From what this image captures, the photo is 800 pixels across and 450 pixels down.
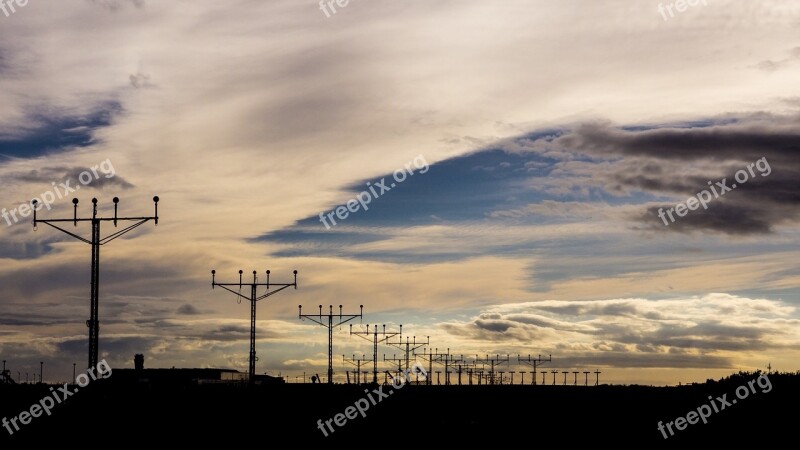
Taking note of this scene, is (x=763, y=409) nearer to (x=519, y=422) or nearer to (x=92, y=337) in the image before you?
(x=519, y=422)

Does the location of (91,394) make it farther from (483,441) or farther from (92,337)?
(483,441)

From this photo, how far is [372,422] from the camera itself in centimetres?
6794

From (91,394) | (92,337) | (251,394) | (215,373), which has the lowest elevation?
(215,373)

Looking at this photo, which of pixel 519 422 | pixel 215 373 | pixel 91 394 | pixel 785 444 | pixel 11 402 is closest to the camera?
pixel 785 444

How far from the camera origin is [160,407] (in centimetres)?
7800

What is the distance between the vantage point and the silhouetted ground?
53.6 meters

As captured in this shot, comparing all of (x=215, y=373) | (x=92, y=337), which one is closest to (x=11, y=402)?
(x=92, y=337)

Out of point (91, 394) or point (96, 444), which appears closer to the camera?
point (96, 444)

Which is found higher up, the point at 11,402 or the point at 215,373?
the point at 11,402

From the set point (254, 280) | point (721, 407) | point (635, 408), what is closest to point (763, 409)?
point (721, 407)

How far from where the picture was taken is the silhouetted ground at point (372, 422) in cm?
5356

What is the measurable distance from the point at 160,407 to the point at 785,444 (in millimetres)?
45846

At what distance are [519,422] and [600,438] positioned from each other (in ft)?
47.8

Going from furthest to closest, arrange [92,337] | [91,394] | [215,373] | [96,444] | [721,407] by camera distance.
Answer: [215,373] → [721,407] → [91,394] → [92,337] → [96,444]
